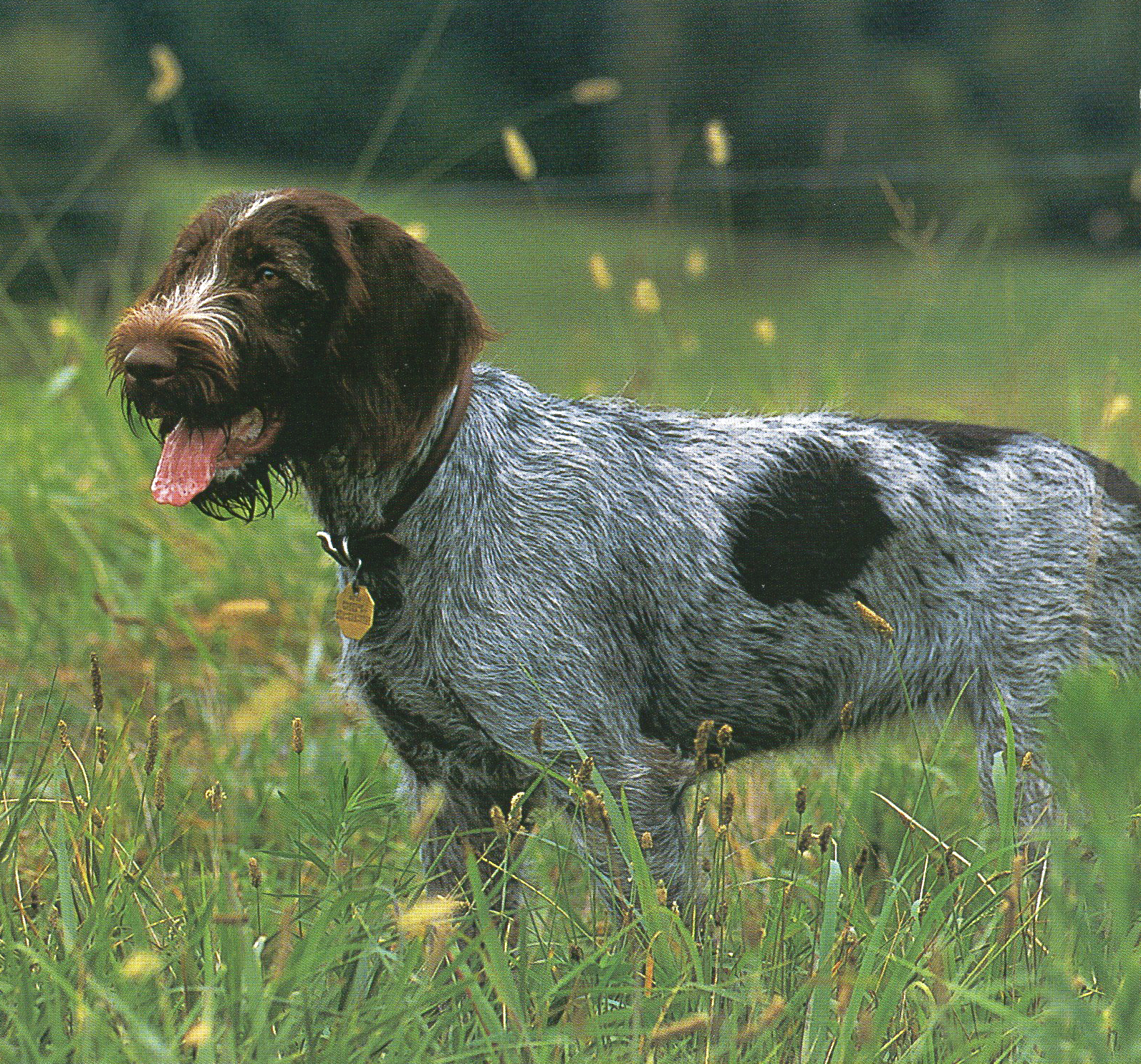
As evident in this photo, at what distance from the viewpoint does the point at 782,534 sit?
312 cm

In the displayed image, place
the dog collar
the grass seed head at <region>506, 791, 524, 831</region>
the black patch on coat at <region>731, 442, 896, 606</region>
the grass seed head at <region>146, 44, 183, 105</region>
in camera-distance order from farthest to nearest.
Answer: the grass seed head at <region>146, 44, 183, 105</region> → the black patch on coat at <region>731, 442, 896, 606</region> → the dog collar → the grass seed head at <region>506, 791, 524, 831</region>

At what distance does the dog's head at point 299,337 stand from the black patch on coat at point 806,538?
Result: 0.81 meters

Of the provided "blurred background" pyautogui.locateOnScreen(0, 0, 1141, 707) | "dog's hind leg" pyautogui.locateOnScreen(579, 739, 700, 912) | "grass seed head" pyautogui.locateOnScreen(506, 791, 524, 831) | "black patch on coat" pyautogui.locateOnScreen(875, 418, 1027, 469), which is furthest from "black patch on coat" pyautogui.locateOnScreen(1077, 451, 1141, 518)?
"grass seed head" pyautogui.locateOnScreen(506, 791, 524, 831)

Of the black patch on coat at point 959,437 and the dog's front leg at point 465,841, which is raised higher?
the black patch on coat at point 959,437

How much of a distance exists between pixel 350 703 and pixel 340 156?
2086 centimetres

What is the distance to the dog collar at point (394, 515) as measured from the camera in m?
2.86

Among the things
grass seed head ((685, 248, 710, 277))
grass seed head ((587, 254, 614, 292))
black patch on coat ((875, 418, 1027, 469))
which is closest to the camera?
black patch on coat ((875, 418, 1027, 469))

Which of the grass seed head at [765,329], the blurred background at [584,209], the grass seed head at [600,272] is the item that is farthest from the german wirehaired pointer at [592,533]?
the grass seed head at [765,329]

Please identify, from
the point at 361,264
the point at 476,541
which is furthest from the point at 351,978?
the point at 361,264

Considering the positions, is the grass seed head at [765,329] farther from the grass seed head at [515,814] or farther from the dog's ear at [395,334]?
the grass seed head at [515,814]

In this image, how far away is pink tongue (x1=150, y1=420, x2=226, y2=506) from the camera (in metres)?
2.66

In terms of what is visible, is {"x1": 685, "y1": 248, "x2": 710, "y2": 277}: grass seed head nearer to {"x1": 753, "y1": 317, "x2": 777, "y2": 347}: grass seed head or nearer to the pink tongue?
{"x1": 753, "y1": 317, "x2": 777, "y2": 347}: grass seed head

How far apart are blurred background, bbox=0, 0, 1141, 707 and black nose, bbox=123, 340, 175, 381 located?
97 centimetres

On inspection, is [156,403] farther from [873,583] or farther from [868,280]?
[868,280]
